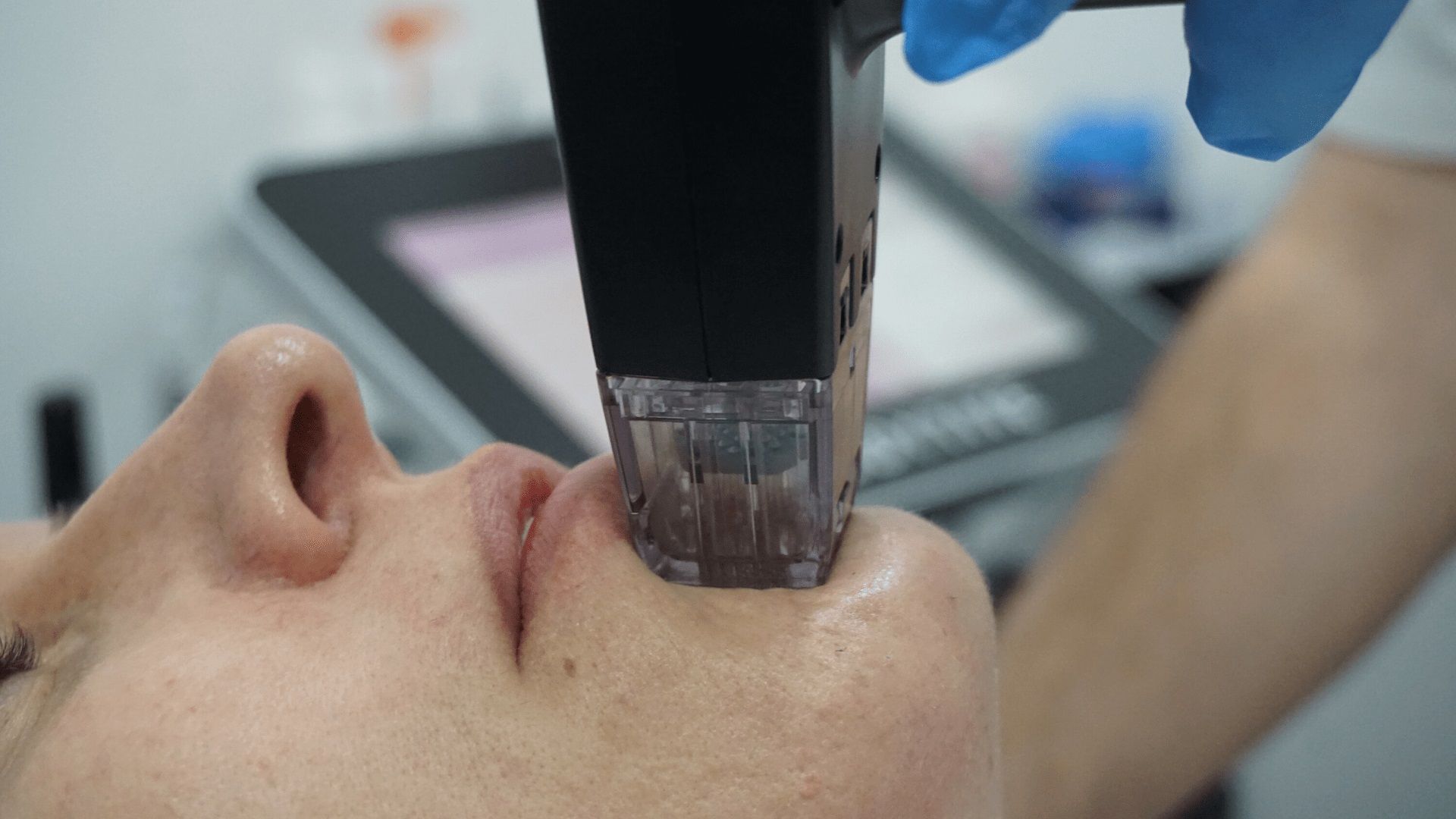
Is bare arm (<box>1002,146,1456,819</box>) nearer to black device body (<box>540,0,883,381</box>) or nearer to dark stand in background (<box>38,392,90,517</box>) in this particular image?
black device body (<box>540,0,883,381</box>)

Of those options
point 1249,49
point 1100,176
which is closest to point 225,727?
point 1249,49

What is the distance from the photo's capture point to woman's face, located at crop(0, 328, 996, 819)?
52 centimetres

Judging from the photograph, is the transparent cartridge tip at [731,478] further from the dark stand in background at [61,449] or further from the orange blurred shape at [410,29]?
the orange blurred shape at [410,29]

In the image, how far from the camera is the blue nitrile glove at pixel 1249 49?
1.51 feet

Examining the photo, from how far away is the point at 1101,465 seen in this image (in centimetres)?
134

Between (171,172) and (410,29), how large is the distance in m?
0.48

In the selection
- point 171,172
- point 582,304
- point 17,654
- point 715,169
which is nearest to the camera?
point 715,169

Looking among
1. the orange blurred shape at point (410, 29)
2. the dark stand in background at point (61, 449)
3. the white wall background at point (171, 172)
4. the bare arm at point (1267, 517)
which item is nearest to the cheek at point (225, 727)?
the bare arm at point (1267, 517)

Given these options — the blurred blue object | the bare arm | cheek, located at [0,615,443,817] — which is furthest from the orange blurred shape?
cheek, located at [0,615,443,817]

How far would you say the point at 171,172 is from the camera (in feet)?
7.13

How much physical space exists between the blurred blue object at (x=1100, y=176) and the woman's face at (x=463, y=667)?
6.56 feet

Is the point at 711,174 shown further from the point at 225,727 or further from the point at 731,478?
the point at 225,727

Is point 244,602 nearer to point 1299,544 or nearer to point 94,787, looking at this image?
point 94,787

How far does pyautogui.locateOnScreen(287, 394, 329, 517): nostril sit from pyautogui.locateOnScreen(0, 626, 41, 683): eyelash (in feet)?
0.48
